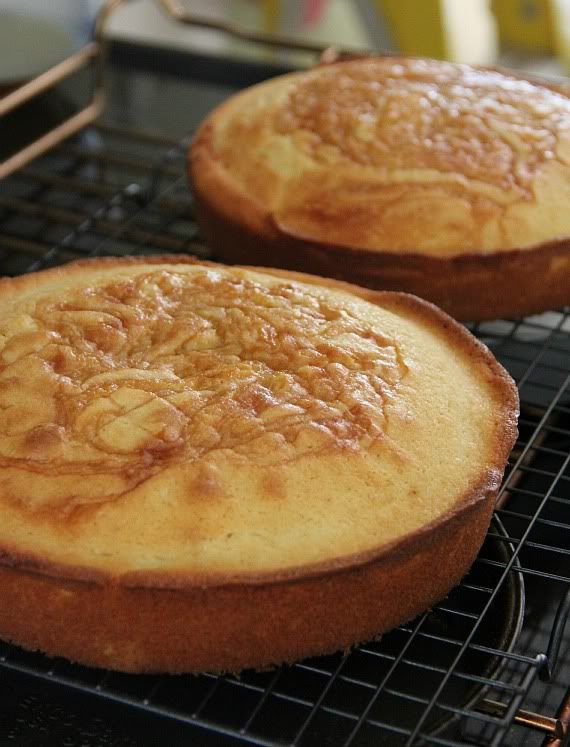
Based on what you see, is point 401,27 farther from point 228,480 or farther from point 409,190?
point 228,480

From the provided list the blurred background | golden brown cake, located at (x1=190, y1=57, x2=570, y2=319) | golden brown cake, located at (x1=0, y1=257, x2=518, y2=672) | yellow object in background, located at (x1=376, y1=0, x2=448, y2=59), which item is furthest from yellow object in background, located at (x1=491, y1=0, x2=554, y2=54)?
golden brown cake, located at (x1=0, y1=257, x2=518, y2=672)

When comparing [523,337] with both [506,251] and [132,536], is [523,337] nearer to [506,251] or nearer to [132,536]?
[506,251]

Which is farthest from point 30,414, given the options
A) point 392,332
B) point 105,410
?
point 392,332

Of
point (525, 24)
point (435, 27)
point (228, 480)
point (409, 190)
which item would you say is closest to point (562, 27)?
point (525, 24)

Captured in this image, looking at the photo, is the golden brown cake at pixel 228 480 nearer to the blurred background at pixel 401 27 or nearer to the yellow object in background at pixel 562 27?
the blurred background at pixel 401 27

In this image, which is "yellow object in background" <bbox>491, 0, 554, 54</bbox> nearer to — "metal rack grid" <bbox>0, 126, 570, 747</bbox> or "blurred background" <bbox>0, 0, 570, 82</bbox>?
"blurred background" <bbox>0, 0, 570, 82</bbox>

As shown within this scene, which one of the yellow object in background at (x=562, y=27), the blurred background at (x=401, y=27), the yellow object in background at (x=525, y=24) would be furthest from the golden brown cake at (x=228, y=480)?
the yellow object in background at (x=525, y=24)
